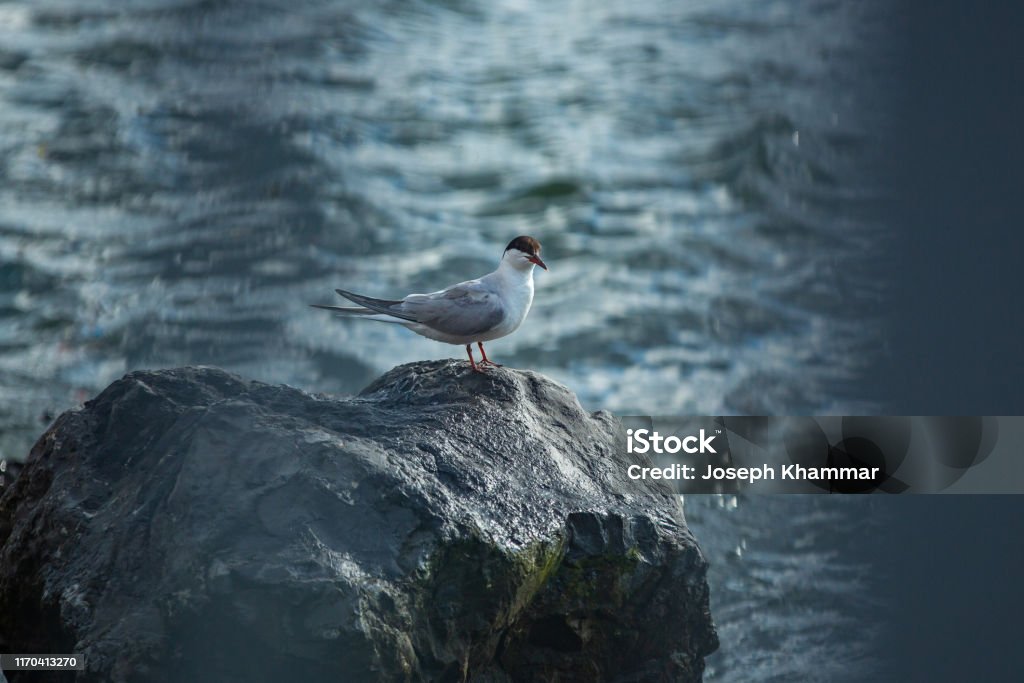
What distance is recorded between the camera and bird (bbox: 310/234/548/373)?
447 centimetres

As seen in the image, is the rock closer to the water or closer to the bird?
the bird

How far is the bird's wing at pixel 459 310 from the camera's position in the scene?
14.6 feet

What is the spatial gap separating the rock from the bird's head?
523mm

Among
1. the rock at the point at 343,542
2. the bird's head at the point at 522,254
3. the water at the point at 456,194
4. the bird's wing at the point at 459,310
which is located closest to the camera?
the rock at the point at 343,542

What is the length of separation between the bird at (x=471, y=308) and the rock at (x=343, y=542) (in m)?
0.20

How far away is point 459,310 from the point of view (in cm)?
447

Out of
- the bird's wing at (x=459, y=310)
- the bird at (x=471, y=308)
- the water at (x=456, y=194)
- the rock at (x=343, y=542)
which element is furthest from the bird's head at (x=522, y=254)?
the water at (x=456, y=194)

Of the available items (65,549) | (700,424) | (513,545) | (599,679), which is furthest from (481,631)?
(700,424)

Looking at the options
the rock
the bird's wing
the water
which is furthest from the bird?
the water

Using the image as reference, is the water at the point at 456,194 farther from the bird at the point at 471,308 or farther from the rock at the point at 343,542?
the bird at the point at 471,308

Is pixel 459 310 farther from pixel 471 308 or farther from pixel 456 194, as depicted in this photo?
pixel 456 194

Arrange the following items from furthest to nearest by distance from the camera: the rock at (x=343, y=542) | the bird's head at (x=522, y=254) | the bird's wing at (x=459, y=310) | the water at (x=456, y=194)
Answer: the water at (x=456, y=194) → the bird's head at (x=522, y=254) → the bird's wing at (x=459, y=310) → the rock at (x=343, y=542)

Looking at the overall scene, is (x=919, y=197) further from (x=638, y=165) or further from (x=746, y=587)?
(x=638, y=165)

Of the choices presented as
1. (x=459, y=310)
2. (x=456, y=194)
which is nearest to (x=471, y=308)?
(x=459, y=310)
